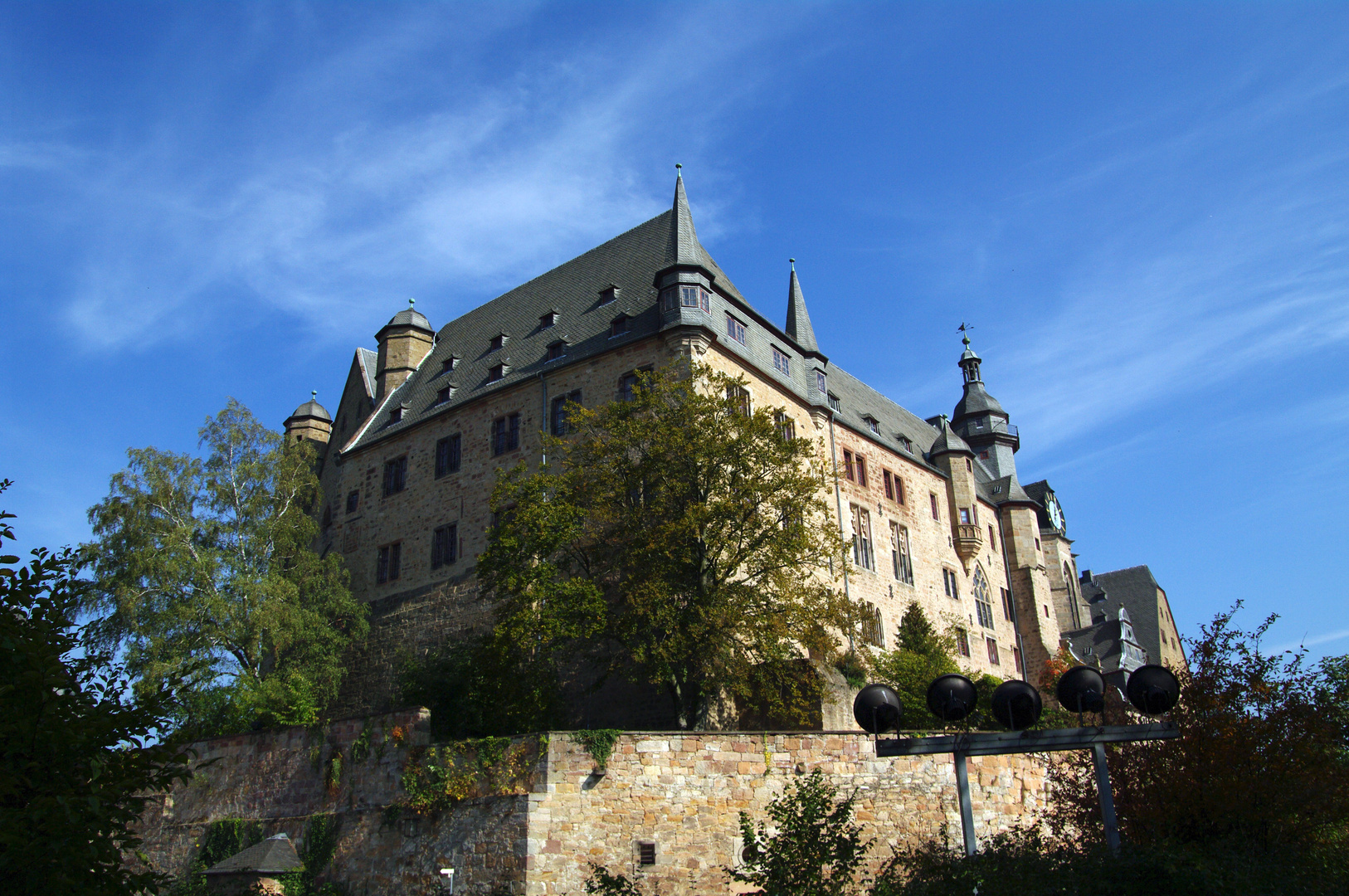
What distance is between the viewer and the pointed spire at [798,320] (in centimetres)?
3597

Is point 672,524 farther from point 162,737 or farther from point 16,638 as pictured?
point 16,638

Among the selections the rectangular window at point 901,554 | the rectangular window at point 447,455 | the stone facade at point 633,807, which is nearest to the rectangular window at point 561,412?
the rectangular window at point 447,455

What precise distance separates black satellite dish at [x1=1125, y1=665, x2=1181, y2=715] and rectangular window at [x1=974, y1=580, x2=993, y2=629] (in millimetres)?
28101

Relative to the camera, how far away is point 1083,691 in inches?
547

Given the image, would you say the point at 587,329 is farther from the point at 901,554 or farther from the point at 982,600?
the point at 982,600

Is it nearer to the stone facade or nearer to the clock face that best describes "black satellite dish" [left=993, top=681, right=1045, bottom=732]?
the stone facade

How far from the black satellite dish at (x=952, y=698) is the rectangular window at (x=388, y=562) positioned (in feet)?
72.9

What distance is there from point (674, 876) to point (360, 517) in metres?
19.8

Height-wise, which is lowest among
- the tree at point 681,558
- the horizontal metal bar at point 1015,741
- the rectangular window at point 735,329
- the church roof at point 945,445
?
the horizontal metal bar at point 1015,741

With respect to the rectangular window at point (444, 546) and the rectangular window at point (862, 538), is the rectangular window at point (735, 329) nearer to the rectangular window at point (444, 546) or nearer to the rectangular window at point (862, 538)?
the rectangular window at point (862, 538)

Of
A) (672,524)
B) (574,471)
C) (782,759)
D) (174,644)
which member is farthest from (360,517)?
(782,759)

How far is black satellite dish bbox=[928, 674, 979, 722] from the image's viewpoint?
13.6 m

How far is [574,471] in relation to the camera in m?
23.7

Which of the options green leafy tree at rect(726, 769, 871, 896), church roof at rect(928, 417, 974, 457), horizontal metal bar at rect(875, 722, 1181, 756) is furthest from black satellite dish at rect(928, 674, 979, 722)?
church roof at rect(928, 417, 974, 457)
